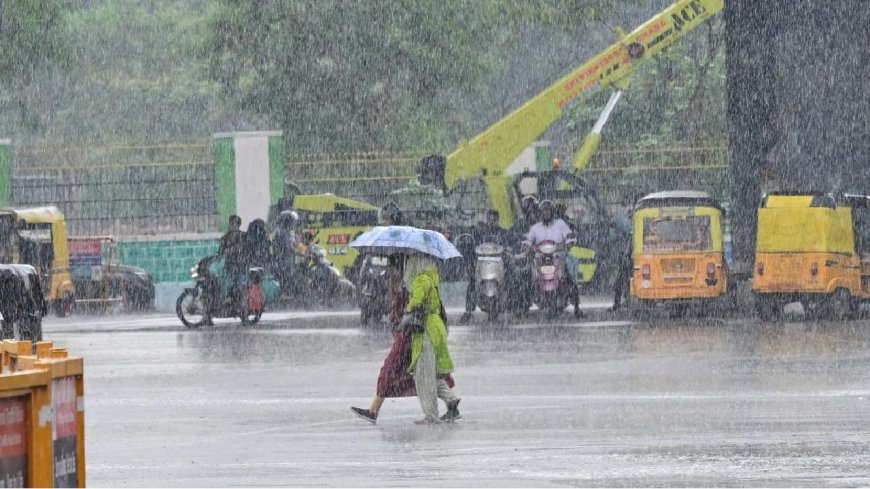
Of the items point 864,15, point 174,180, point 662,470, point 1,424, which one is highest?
point 864,15

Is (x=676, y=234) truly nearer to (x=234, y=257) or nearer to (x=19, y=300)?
(x=234, y=257)

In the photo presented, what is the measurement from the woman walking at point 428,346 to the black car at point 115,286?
15.4 meters

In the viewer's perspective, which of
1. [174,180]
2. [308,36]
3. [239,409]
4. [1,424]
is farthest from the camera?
[308,36]

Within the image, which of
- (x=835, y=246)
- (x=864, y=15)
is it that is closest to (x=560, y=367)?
(x=835, y=246)

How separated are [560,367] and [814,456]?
634 cm

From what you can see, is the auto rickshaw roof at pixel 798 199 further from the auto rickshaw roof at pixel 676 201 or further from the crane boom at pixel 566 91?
the crane boom at pixel 566 91

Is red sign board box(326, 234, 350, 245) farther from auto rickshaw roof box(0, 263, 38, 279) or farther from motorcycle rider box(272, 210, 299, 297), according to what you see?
auto rickshaw roof box(0, 263, 38, 279)

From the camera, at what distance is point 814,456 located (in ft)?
35.6

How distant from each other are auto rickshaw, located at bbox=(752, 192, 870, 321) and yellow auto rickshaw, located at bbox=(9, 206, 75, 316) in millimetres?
10621

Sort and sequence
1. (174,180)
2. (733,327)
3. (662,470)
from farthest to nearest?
(174,180) < (733,327) < (662,470)

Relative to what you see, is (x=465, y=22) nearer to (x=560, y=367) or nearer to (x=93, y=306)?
(x=93, y=306)

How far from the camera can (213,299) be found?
23.4 metres

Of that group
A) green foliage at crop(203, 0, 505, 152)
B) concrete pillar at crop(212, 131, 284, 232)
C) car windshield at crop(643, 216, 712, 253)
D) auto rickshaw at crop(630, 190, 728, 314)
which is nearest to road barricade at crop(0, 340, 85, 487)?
auto rickshaw at crop(630, 190, 728, 314)

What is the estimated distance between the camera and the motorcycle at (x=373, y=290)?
2303cm
